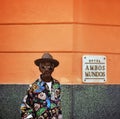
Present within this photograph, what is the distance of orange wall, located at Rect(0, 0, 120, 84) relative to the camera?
8.47m

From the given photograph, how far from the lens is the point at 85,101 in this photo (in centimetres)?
852

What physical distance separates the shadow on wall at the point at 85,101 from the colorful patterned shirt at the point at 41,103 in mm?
2812

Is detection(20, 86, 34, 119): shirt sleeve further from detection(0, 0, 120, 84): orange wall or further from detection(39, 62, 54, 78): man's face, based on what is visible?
detection(0, 0, 120, 84): orange wall

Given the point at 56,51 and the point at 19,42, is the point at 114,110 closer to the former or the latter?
the point at 56,51

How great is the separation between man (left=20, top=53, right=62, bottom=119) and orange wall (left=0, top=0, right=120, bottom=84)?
2.73 metres

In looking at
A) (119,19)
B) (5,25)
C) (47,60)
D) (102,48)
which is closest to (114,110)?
(102,48)

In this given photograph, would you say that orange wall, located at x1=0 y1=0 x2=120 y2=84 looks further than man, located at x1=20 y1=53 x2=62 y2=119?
Yes

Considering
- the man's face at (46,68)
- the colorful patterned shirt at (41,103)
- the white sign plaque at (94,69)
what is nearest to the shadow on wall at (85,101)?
the white sign plaque at (94,69)

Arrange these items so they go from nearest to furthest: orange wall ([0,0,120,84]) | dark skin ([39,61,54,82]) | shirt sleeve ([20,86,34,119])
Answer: shirt sleeve ([20,86,34,119]) < dark skin ([39,61,54,82]) < orange wall ([0,0,120,84])

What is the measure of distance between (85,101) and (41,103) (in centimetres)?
305

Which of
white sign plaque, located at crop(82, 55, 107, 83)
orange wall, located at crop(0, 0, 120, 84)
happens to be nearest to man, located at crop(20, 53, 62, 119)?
orange wall, located at crop(0, 0, 120, 84)

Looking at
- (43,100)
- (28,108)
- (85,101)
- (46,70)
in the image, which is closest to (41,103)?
(43,100)

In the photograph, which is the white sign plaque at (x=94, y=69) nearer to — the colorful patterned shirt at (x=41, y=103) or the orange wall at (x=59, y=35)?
the orange wall at (x=59, y=35)

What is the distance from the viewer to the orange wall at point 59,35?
8469mm
